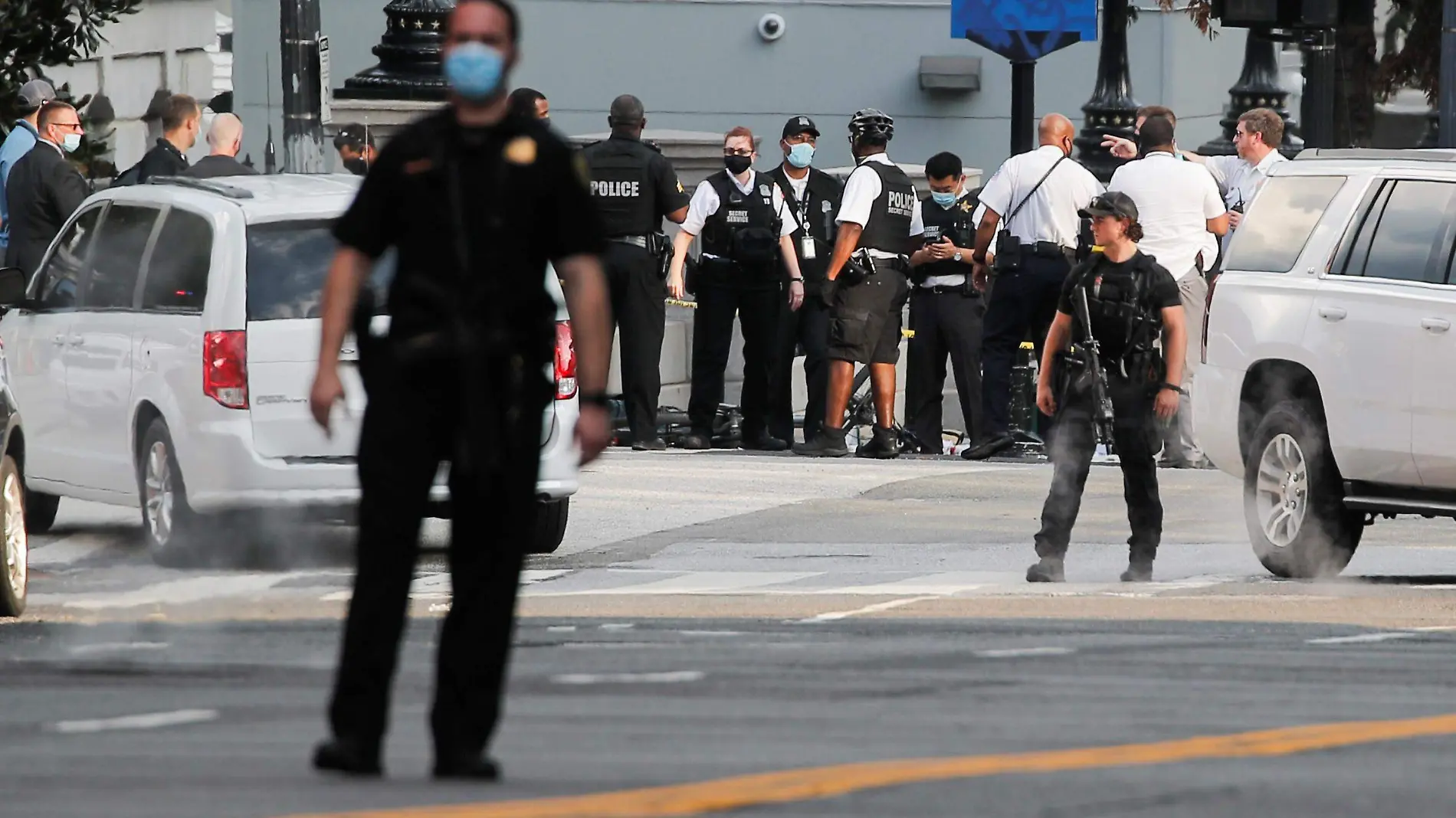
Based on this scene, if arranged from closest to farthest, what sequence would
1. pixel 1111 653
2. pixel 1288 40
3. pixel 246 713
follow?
pixel 246 713, pixel 1111 653, pixel 1288 40

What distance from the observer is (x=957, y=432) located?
20953 millimetres

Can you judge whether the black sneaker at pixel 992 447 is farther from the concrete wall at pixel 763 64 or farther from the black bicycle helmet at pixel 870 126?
the concrete wall at pixel 763 64

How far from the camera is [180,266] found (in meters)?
13.2

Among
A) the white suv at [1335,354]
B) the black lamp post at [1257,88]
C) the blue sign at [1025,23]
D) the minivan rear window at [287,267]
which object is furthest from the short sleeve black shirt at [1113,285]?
the black lamp post at [1257,88]

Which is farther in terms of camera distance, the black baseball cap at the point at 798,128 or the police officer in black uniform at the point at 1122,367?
the black baseball cap at the point at 798,128

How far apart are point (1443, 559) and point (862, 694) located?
6319 mm

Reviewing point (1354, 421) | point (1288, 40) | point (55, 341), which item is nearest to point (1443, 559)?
point (1354, 421)

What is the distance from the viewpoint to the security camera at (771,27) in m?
37.2

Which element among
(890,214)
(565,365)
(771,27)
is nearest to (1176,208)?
(890,214)

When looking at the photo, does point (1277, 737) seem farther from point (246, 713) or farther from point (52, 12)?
point (52, 12)

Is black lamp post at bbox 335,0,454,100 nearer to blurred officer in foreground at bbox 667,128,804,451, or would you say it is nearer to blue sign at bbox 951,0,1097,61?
blurred officer in foreground at bbox 667,128,804,451

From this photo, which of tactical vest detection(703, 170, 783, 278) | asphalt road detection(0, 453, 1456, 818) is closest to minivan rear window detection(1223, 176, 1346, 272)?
asphalt road detection(0, 453, 1456, 818)

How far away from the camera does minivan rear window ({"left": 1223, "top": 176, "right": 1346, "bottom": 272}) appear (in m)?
13.4

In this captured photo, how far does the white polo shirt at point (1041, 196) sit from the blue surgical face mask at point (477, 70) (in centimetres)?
1181
